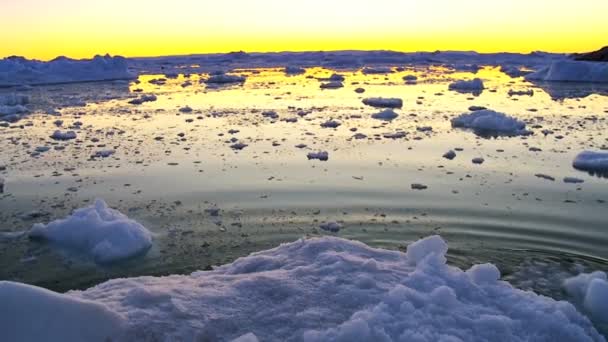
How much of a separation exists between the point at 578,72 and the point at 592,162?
21410mm

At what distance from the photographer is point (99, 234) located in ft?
17.4

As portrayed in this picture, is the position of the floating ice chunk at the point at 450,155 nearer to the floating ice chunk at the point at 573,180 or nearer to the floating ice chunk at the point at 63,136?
the floating ice chunk at the point at 573,180

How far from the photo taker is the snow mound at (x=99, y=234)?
511 cm

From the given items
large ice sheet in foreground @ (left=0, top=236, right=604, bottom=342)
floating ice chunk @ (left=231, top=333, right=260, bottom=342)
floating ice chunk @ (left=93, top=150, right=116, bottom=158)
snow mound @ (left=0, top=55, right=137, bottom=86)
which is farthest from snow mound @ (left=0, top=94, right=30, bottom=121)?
floating ice chunk @ (left=231, top=333, right=260, bottom=342)

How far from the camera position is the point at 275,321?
3.40 meters

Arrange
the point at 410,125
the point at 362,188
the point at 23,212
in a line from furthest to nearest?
1. the point at 410,125
2. the point at 362,188
3. the point at 23,212

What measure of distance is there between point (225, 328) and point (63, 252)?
2691 mm

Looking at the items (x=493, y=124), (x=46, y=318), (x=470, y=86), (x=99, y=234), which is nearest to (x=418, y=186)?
(x=99, y=234)

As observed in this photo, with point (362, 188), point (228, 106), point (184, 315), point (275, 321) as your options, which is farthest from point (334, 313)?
point (228, 106)

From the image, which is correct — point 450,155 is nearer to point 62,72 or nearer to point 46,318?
point 46,318

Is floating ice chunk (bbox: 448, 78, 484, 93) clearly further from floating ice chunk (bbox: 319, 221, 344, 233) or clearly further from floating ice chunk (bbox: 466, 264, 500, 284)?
floating ice chunk (bbox: 466, 264, 500, 284)

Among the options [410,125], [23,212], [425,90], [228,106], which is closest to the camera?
[23,212]

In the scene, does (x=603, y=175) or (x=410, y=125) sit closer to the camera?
(x=603, y=175)

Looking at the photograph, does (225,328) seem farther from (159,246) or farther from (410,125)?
(410,125)
